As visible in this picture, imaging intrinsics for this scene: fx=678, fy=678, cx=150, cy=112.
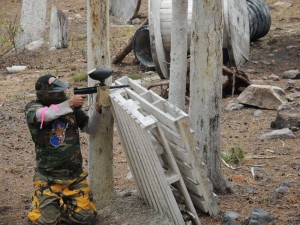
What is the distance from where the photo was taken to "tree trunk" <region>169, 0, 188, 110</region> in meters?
6.96

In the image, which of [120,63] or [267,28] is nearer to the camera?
[120,63]

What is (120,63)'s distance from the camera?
12836 millimetres

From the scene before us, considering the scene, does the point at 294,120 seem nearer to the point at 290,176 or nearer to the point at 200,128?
the point at 290,176

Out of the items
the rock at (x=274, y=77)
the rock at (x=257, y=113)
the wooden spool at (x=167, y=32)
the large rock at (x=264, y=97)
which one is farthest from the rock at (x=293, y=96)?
the wooden spool at (x=167, y=32)

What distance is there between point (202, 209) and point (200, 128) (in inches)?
27.1

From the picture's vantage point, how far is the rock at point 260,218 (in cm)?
498

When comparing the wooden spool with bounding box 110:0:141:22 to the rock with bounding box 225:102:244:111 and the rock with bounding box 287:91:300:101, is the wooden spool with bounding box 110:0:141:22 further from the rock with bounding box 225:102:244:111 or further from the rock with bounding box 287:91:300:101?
the rock with bounding box 225:102:244:111

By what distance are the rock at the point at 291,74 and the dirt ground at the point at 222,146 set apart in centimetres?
18

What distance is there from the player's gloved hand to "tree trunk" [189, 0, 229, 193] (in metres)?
0.72

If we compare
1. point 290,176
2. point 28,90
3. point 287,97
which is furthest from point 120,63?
point 290,176

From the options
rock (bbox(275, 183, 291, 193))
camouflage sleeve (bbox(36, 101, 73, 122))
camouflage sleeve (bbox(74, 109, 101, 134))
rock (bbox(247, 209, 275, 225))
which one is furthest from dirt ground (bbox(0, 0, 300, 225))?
camouflage sleeve (bbox(36, 101, 73, 122))

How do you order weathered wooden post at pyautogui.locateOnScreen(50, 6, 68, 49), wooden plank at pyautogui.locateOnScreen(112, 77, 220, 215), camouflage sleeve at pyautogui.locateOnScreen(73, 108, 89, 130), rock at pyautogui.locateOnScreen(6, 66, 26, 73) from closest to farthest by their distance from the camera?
1. wooden plank at pyautogui.locateOnScreen(112, 77, 220, 215)
2. camouflage sleeve at pyautogui.locateOnScreen(73, 108, 89, 130)
3. rock at pyautogui.locateOnScreen(6, 66, 26, 73)
4. weathered wooden post at pyautogui.locateOnScreen(50, 6, 68, 49)

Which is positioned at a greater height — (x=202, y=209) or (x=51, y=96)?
(x=51, y=96)

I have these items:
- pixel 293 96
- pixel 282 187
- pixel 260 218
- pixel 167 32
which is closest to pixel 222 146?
pixel 282 187
